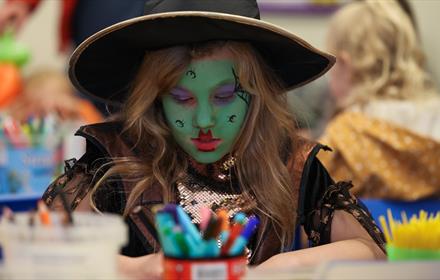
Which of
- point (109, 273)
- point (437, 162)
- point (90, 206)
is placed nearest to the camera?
point (109, 273)

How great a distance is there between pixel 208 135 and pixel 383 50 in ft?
5.19

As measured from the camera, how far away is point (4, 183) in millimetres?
2537

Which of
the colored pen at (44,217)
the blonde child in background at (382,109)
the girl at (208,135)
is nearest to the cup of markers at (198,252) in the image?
the colored pen at (44,217)

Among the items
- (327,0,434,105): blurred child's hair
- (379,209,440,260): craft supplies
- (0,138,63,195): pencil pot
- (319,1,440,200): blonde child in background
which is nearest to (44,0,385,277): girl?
(379,209,440,260): craft supplies

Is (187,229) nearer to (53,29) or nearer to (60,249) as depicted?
(60,249)

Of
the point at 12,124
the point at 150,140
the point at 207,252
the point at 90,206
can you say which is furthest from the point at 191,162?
the point at 12,124

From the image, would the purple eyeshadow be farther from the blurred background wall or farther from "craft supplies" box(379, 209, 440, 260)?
Answer: the blurred background wall

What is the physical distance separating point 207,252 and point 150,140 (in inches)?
23.2

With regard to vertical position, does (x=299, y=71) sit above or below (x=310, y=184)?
above

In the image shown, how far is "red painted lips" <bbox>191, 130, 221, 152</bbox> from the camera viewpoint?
1.36 metres

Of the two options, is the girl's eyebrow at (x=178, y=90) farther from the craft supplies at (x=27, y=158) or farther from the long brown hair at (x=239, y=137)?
the craft supplies at (x=27, y=158)

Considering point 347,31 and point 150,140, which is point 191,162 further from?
point 347,31

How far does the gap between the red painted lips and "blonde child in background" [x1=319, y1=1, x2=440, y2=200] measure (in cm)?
99

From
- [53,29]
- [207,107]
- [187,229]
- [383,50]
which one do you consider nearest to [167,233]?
[187,229]
